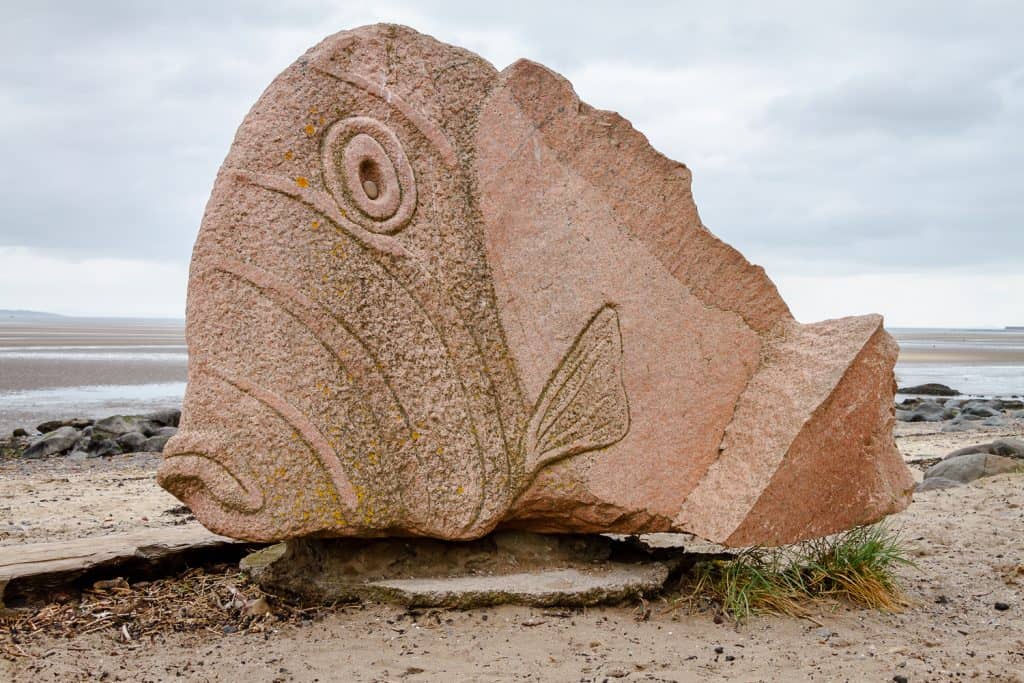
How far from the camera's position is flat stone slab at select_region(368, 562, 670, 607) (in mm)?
4105

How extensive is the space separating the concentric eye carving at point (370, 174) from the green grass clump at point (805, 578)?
223cm

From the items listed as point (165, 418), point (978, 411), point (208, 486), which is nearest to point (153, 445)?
point (165, 418)

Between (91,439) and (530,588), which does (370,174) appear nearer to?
(530,588)

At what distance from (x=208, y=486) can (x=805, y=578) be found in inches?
110

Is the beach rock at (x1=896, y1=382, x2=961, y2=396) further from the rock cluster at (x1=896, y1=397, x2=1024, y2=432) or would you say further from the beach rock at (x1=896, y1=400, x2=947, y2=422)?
the beach rock at (x1=896, y1=400, x2=947, y2=422)

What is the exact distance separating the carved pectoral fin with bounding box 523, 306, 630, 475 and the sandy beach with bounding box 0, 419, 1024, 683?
0.73 metres

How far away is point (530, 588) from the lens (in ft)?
13.8

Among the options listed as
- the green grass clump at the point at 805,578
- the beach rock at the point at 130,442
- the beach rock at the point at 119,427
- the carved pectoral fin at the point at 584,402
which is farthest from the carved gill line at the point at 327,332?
the beach rock at the point at 119,427

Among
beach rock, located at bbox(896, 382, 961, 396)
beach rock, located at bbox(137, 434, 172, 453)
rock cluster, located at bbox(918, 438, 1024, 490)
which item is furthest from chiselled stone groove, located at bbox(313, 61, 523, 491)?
beach rock, located at bbox(896, 382, 961, 396)

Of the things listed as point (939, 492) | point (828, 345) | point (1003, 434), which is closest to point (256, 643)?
point (828, 345)

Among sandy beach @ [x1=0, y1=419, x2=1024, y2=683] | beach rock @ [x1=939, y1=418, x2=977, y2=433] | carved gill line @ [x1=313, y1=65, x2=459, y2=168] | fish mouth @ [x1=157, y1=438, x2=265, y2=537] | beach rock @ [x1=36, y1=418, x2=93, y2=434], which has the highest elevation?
carved gill line @ [x1=313, y1=65, x2=459, y2=168]

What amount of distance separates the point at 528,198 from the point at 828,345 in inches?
61.5

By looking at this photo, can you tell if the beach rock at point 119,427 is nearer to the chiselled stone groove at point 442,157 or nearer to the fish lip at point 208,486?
the fish lip at point 208,486

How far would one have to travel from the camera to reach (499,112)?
4.33m
